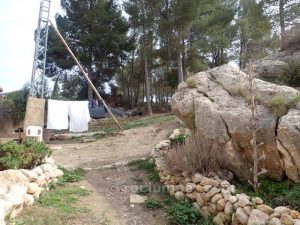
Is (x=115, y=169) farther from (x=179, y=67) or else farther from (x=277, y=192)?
(x=179, y=67)

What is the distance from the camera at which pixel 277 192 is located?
15.0 feet

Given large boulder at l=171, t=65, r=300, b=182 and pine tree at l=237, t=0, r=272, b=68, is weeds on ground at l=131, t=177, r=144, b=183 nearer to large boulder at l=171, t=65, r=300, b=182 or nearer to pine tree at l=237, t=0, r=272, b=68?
large boulder at l=171, t=65, r=300, b=182

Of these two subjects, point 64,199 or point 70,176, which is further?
point 70,176

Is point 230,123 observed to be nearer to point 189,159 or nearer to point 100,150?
point 189,159

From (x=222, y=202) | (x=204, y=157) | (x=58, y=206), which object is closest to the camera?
(x=222, y=202)

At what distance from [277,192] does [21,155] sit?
392cm

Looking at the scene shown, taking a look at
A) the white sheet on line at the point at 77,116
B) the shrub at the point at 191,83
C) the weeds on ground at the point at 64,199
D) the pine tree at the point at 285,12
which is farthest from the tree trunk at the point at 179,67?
the weeds on ground at the point at 64,199

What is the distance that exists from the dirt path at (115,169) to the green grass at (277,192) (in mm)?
1302

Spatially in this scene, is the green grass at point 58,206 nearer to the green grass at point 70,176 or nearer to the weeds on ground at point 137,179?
the green grass at point 70,176

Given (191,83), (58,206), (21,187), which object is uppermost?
(191,83)

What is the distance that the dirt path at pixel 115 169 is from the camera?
4.92m

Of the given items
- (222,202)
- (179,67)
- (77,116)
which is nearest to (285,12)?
(179,67)

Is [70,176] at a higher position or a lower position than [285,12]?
lower

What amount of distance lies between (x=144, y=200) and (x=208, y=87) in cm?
239
